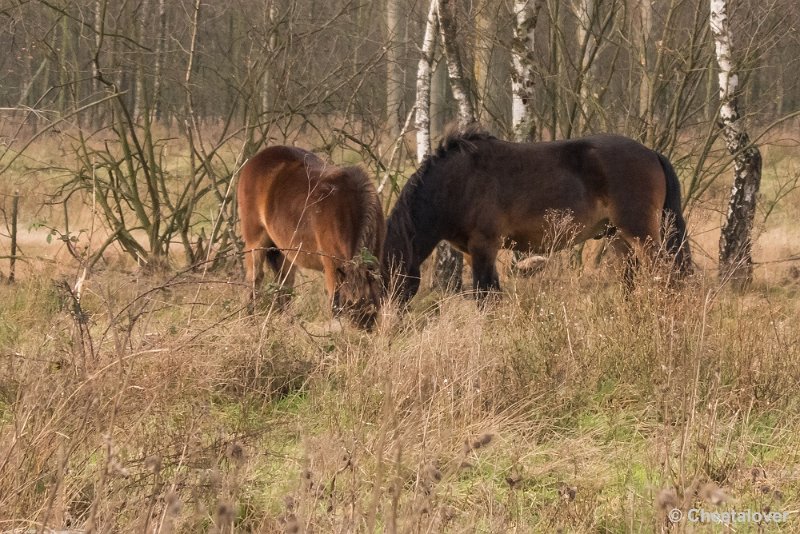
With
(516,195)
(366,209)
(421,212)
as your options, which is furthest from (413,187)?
(366,209)

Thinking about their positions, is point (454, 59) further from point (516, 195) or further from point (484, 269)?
point (484, 269)

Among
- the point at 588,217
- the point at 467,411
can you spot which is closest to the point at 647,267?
the point at 467,411

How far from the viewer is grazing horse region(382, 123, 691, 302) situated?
7207 mm

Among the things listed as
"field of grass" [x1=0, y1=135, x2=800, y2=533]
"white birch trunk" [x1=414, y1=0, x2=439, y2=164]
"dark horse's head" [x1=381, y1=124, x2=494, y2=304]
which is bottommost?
"field of grass" [x1=0, y1=135, x2=800, y2=533]

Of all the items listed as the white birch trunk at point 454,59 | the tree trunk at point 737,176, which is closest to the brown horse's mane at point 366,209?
the white birch trunk at point 454,59

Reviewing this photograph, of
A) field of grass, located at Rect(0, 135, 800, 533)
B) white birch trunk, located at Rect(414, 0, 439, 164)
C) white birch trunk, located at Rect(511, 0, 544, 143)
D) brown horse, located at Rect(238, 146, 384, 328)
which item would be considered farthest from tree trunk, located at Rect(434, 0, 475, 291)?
field of grass, located at Rect(0, 135, 800, 533)

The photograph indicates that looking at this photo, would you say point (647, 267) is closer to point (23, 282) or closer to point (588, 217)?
point (588, 217)

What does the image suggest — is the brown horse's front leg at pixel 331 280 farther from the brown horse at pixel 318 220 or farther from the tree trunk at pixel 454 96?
the tree trunk at pixel 454 96

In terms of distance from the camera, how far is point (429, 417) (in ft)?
12.7

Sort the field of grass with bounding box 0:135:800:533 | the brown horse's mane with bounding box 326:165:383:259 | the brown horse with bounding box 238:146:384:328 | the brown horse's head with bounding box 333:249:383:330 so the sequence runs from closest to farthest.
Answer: the field of grass with bounding box 0:135:800:533
the brown horse's head with bounding box 333:249:383:330
the brown horse with bounding box 238:146:384:328
the brown horse's mane with bounding box 326:165:383:259

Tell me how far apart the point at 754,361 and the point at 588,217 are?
309 centimetres

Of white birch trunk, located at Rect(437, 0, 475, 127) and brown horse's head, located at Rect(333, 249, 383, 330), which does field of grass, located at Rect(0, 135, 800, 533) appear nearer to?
brown horse's head, located at Rect(333, 249, 383, 330)

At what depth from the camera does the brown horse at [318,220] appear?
19.5 feet

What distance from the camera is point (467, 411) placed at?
4.07m
